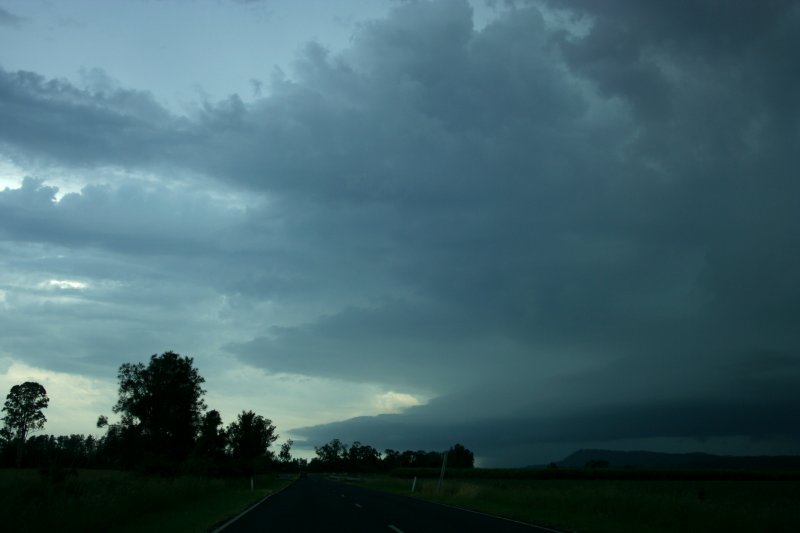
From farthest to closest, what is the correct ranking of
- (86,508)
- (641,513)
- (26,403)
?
(26,403) → (641,513) → (86,508)

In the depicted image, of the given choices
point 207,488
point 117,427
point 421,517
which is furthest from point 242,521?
point 117,427

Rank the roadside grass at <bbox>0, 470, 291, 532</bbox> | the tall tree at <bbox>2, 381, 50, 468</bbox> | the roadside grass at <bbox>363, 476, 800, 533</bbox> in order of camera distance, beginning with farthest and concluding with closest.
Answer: the tall tree at <bbox>2, 381, 50, 468</bbox> → the roadside grass at <bbox>363, 476, 800, 533</bbox> → the roadside grass at <bbox>0, 470, 291, 532</bbox>

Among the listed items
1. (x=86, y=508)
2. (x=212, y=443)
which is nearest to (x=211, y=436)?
(x=212, y=443)

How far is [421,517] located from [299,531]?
6.19 metres

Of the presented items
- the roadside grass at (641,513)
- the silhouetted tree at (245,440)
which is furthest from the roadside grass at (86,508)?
the silhouetted tree at (245,440)

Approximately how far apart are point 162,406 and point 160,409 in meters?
0.43

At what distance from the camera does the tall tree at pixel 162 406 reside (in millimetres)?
78062

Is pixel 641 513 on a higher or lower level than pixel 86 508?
lower

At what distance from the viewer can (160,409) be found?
3130 inches

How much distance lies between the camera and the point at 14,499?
15242 millimetres

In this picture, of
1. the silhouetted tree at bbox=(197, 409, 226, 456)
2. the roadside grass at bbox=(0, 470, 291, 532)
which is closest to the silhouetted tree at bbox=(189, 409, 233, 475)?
the silhouetted tree at bbox=(197, 409, 226, 456)

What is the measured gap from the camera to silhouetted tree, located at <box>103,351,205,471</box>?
77.6 metres

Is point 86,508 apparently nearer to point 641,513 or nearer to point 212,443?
point 641,513

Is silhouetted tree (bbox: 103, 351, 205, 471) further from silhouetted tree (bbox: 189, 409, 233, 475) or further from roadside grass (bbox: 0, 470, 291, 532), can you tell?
roadside grass (bbox: 0, 470, 291, 532)
